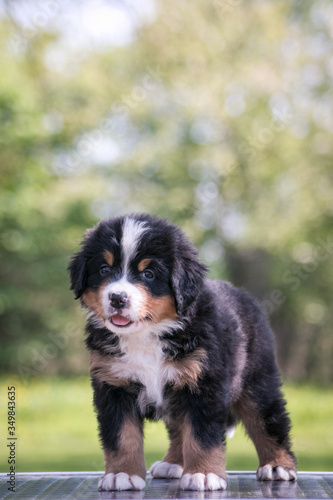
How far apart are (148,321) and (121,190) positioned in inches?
745

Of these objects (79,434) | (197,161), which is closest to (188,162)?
(197,161)

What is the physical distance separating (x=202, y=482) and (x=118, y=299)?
3.37 ft

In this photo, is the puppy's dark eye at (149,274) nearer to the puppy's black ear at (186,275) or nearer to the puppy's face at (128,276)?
the puppy's face at (128,276)

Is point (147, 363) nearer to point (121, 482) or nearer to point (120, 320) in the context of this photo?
point (120, 320)

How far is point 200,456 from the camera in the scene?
3910 millimetres

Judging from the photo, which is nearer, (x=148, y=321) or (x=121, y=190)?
(x=148, y=321)

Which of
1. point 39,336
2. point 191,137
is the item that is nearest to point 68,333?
point 39,336

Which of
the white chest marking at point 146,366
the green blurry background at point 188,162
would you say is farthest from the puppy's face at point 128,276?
the green blurry background at point 188,162

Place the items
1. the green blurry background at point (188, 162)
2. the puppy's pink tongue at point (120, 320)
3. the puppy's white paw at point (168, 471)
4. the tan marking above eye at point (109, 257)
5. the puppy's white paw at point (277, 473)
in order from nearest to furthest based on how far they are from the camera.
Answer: the puppy's pink tongue at point (120, 320)
the tan marking above eye at point (109, 257)
the puppy's white paw at point (277, 473)
the puppy's white paw at point (168, 471)
the green blurry background at point (188, 162)

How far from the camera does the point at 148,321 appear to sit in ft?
13.1

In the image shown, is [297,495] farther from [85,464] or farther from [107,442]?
[85,464]

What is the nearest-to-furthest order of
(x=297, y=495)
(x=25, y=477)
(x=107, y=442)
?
(x=297, y=495) → (x=107, y=442) → (x=25, y=477)

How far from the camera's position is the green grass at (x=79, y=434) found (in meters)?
9.55

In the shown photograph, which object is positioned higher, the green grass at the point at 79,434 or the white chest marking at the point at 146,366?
the white chest marking at the point at 146,366
